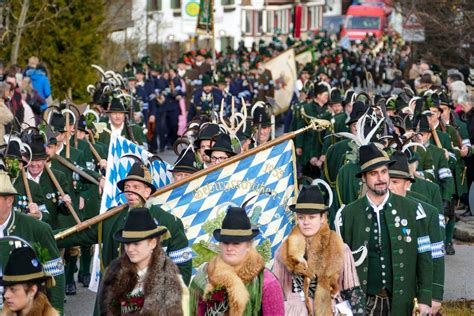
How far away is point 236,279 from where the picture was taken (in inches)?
345

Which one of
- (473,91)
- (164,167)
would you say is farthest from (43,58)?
(164,167)

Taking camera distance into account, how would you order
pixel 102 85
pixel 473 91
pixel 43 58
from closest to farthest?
pixel 102 85 < pixel 473 91 < pixel 43 58

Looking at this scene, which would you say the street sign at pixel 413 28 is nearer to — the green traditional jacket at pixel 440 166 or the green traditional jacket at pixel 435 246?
the green traditional jacket at pixel 440 166

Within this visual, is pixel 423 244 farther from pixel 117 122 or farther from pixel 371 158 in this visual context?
pixel 117 122

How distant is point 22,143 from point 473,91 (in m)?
12.5

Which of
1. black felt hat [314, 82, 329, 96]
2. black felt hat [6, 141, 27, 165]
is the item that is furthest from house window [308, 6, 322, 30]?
black felt hat [6, 141, 27, 165]

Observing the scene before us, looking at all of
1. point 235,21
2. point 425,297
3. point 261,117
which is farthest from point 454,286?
point 235,21

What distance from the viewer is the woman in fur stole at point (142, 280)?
338 inches

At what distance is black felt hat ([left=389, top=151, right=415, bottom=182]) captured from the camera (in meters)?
11.4

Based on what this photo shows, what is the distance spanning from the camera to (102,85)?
69.8ft

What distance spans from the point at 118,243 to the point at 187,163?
3011 millimetres

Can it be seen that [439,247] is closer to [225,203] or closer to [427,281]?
[427,281]

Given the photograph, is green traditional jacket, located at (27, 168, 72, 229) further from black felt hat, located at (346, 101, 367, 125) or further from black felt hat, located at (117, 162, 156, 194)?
black felt hat, located at (346, 101, 367, 125)

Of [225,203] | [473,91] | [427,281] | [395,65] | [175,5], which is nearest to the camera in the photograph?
[427,281]
